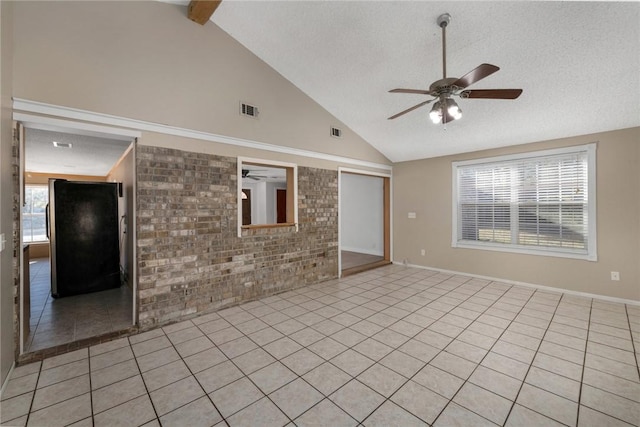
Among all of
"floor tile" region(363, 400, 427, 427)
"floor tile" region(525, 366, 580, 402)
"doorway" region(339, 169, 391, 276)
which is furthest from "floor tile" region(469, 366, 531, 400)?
"doorway" region(339, 169, 391, 276)

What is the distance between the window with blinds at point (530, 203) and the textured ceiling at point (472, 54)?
467mm

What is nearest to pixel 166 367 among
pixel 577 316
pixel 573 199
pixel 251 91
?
pixel 251 91

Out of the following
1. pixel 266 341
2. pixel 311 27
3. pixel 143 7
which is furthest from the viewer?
pixel 311 27

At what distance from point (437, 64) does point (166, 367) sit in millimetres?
4340

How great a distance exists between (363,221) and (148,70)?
241 inches

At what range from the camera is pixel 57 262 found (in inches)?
159

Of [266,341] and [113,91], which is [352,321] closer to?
[266,341]

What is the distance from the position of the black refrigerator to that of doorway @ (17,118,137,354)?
54mm

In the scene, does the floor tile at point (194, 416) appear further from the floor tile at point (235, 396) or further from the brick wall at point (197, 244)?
the brick wall at point (197, 244)

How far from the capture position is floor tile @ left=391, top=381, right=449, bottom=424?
71.9 inches

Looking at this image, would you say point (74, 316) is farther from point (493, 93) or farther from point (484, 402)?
point (493, 93)

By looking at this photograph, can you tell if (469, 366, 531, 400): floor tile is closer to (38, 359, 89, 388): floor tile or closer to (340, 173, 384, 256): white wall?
(38, 359, 89, 388): floor tile

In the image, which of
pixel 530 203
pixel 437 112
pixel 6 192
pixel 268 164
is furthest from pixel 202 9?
pixel 530 203

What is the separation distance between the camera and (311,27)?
3238 millimetres
